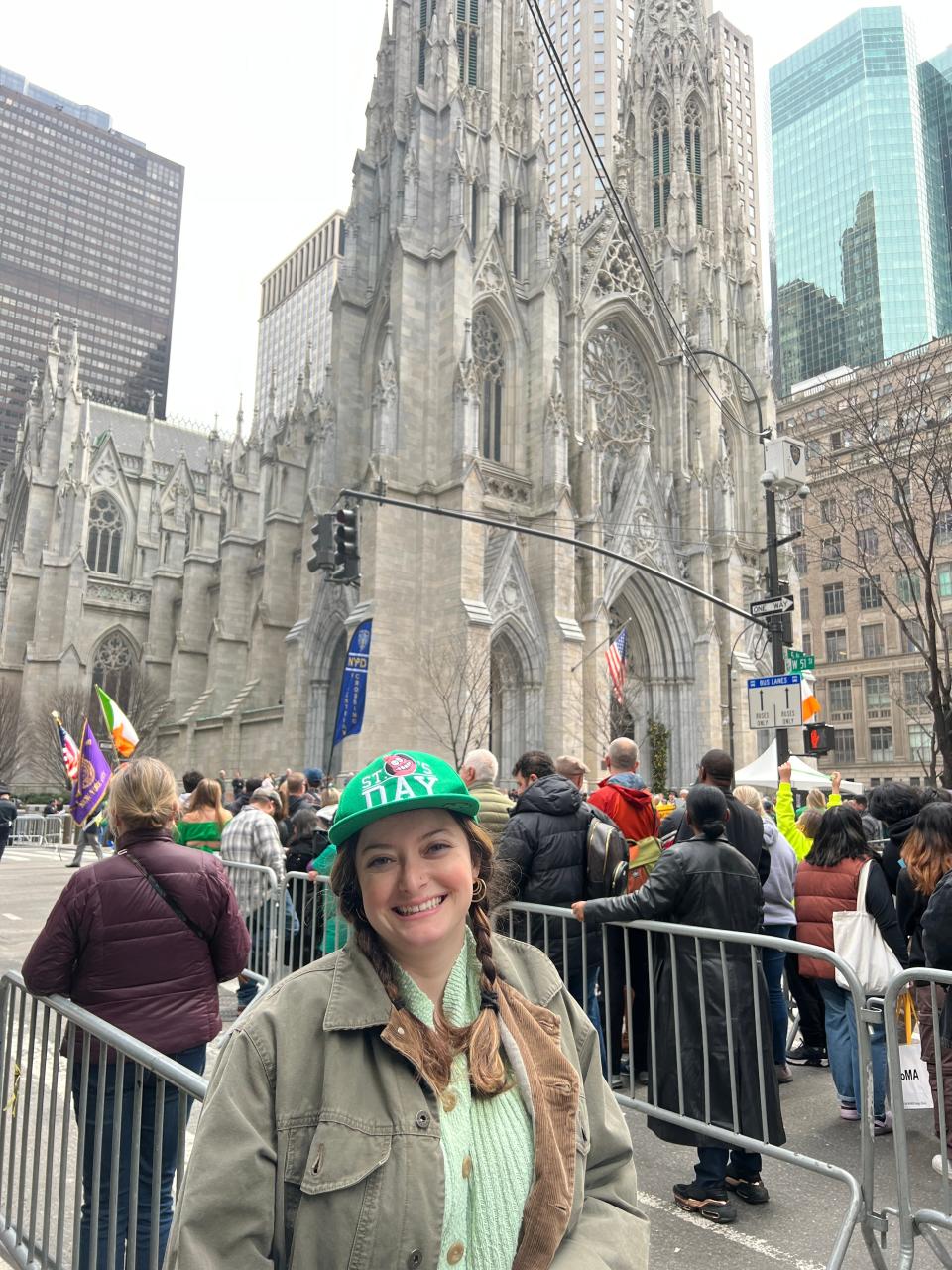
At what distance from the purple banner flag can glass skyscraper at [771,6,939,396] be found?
77.5 feet

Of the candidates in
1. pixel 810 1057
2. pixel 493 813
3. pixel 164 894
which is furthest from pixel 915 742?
pixel 164 894

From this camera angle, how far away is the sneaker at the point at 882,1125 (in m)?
5.52

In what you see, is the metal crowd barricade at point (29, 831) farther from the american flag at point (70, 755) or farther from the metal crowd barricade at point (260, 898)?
the metal crowd barricade at point (260, 898)

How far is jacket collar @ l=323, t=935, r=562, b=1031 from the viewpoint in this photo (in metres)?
1.59

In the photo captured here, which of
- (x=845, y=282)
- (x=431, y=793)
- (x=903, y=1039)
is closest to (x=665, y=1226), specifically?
(x=903, y=1039)

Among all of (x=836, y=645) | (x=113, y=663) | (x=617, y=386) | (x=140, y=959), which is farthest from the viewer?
(x=836, y=645)

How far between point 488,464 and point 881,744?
31135 mm

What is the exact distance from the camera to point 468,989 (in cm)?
183

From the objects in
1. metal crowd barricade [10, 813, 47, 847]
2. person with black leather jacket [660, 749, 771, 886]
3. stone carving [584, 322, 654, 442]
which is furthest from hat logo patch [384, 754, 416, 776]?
stone carving [584, 322, 654, 442]

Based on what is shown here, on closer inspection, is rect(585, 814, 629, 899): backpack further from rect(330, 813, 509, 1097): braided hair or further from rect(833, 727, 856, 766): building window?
rect(833, 727, 856, 766): building window

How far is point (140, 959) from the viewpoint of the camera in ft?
11.3

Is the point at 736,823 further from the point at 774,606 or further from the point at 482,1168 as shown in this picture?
the point at 774,606

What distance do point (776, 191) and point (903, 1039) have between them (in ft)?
237

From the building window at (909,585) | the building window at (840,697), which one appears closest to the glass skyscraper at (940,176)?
the building window at (909,585)
